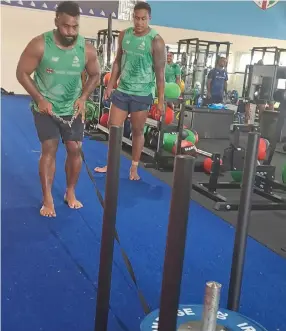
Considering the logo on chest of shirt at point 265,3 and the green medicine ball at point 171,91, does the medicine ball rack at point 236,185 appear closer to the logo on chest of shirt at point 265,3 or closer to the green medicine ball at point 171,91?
the green medicine ball at point 171,91

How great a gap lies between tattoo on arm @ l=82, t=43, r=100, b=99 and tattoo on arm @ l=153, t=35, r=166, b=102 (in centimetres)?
78

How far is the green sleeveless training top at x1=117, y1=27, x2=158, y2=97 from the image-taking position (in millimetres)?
3293

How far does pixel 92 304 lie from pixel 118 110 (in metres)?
2.04

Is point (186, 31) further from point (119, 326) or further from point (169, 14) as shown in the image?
point (119, 326)

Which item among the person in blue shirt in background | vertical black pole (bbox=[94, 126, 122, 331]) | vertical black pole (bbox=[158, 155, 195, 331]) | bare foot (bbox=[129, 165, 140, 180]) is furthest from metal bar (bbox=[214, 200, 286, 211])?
the person in blue shirt in background

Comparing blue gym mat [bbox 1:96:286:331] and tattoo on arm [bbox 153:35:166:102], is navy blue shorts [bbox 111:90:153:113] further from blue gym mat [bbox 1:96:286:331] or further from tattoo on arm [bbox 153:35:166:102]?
blue gym mat [bbox 1:96:286:331]

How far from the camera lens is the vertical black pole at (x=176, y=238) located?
80 centimetres

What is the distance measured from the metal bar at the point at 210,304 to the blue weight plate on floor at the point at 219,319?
154 millimetres

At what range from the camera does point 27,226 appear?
7.98 feet

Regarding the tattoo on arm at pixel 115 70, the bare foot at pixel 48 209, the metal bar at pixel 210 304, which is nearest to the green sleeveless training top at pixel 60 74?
the bare foot at pixel 48 209

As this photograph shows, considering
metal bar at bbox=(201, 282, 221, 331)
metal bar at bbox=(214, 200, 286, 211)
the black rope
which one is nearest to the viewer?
metal bar at bbox=(201, 282, 221, 331)

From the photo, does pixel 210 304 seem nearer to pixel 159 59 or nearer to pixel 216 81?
pixel 159 59

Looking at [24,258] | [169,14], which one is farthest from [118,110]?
[169,14]

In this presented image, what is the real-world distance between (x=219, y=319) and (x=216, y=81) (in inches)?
358
